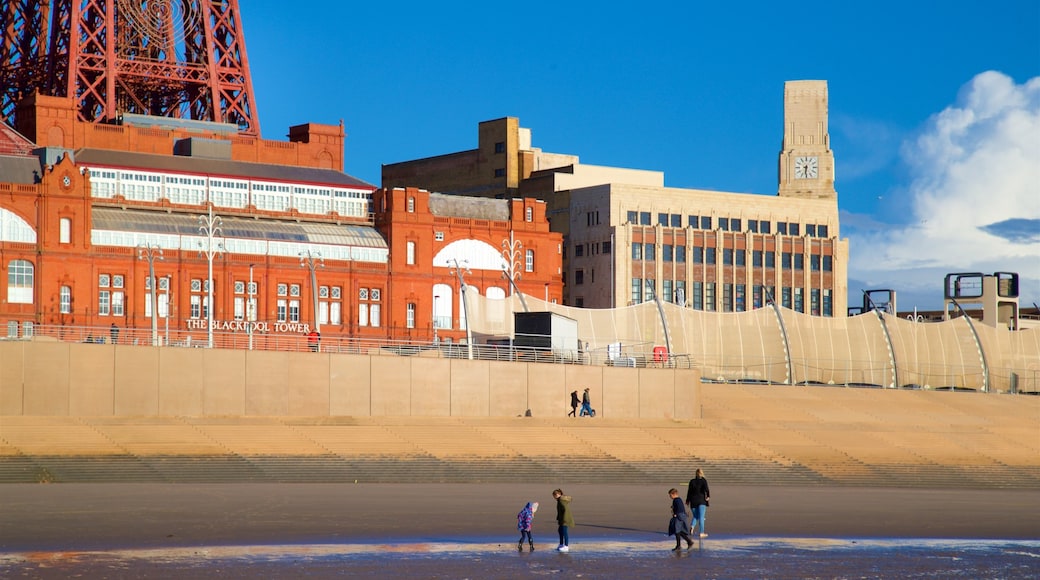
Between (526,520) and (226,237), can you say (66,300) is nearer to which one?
(226,237)

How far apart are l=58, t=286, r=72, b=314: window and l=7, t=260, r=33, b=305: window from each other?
166cm

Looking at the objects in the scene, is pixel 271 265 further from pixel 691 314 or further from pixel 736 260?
pixel 736 260

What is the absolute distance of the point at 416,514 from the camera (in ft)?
136

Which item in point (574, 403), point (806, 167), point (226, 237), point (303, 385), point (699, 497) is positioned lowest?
point (699, 497)

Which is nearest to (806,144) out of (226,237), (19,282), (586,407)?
(226,237)

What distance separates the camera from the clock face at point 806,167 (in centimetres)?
13938

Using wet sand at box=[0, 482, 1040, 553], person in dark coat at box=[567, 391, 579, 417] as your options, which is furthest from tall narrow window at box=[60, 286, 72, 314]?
wet sand at box=[0, 482, 1040, 553]

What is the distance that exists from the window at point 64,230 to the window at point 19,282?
2.30 metres

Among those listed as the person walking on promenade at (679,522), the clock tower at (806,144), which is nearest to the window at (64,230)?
the person walking on promenade at (679,522)

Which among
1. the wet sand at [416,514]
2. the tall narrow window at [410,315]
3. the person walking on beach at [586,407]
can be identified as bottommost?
the wet sand at [416,514]

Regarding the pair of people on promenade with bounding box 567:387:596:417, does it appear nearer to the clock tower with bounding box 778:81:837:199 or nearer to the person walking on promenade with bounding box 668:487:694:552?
the person walking on promenade with bounding box 668:487:694:552

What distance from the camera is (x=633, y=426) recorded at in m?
65.3

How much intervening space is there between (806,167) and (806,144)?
1.95 metres

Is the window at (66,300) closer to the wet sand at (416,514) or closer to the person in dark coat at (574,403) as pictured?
the person in dark coat at (574,403)
